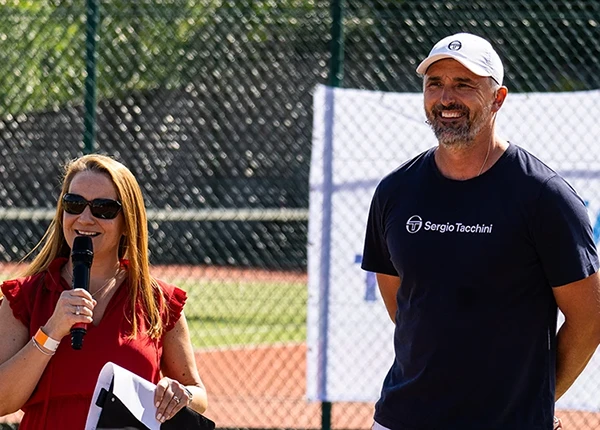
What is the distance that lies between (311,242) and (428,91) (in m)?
2.76

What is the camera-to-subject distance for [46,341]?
321cm

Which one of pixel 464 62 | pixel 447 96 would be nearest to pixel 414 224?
pixel 447 96

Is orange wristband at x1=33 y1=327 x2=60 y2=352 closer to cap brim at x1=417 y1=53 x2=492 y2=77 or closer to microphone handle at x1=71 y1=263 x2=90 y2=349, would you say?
microphone handle at x1=71 y1=263 x2=90 y2=349

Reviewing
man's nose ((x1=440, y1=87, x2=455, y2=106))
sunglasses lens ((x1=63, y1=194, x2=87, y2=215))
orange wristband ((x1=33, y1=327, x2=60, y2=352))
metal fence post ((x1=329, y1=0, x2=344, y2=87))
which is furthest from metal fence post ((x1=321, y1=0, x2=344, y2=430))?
orange wristband ((x1=33, y1=327, x2=60, y2=352))

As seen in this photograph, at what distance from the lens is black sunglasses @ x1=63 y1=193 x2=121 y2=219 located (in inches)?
138

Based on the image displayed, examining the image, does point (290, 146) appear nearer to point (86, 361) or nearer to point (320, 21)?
point (320, 21)

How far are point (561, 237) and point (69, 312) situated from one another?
1.56m

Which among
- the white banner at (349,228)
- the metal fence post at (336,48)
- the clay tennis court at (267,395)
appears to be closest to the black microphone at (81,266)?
the white banner at (349,228)

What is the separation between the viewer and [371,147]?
611 centimetres

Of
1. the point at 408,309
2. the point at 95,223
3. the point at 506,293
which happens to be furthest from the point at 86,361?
the point at 506,293

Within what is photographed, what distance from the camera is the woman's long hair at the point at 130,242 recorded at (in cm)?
354

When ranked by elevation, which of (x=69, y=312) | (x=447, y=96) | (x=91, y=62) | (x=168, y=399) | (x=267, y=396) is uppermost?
(x=91, y=62)

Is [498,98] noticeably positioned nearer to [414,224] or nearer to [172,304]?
[414,224]

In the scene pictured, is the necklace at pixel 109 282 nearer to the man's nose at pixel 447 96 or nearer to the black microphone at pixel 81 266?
the black microphone at pixel 81 266
